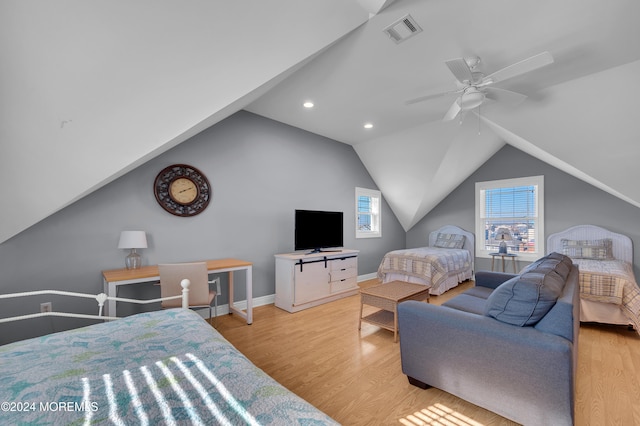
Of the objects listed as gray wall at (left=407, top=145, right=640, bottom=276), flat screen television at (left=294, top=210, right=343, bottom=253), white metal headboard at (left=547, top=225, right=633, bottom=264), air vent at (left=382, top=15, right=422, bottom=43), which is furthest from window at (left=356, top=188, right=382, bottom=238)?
air vent at (left=382, top=15, right=422, bottom=43)

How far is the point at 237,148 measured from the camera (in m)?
3.80

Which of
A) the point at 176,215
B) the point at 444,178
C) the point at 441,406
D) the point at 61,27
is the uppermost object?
the point at 61,27

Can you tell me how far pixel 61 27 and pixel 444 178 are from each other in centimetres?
537

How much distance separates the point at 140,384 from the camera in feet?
3.30

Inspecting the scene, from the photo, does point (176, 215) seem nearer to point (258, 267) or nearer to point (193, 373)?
point (258, 267)

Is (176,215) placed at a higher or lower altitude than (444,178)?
lower

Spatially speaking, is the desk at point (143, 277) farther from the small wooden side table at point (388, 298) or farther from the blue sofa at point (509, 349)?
the blue sofa at point (509, 349)

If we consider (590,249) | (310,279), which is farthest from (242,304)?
(590,249)

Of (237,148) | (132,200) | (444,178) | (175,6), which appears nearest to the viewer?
(175,6)

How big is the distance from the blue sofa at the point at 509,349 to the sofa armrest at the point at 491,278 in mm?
1112

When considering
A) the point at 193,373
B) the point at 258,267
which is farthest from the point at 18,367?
the point at 258,267

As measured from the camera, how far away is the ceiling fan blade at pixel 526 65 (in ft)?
6.44

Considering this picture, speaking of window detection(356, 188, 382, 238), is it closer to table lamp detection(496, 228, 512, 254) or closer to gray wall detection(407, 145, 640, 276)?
gray wall detection(407, 145, 640, 276)

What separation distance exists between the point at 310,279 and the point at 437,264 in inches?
83.9
